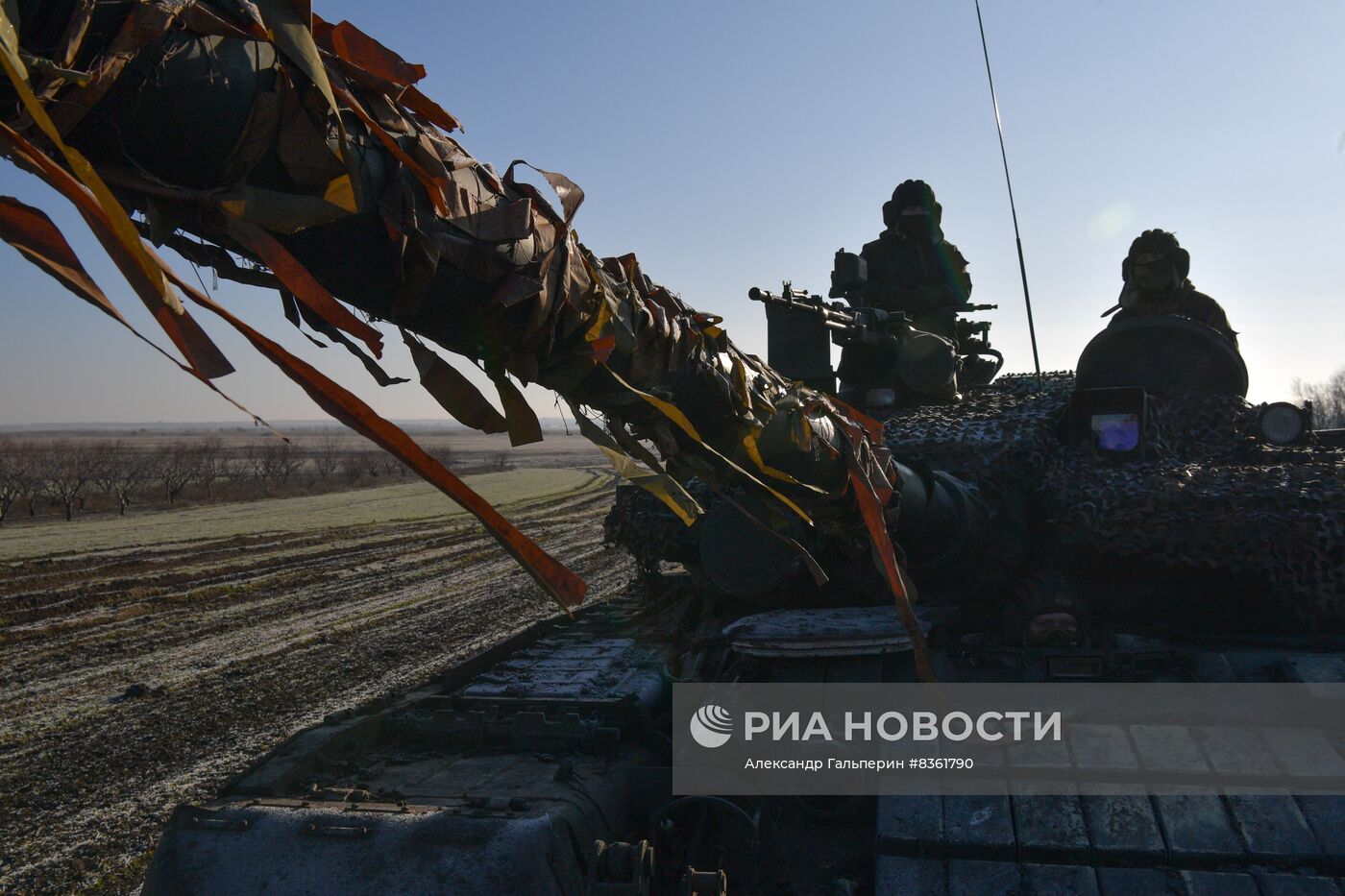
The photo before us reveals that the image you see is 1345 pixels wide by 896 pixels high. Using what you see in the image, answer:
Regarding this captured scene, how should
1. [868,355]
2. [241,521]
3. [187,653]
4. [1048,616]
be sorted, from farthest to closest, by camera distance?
[241,521] → [187,653] → [868,355] → [1048,616]

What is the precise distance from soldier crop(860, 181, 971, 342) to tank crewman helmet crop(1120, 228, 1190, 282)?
5.18 ft

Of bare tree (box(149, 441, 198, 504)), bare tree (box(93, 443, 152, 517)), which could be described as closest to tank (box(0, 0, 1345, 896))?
bare tree (box(93, 443, 152, 517))

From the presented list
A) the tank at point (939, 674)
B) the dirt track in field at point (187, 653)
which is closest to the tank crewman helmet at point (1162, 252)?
the tank at point (939, 674)

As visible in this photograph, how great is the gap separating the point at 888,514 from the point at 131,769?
727cm

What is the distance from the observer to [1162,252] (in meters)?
6.51

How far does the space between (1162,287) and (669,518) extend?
3.59 metres

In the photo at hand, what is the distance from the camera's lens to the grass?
22.0 meters

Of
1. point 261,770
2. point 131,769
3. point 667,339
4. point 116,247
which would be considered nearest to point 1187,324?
point 667,339

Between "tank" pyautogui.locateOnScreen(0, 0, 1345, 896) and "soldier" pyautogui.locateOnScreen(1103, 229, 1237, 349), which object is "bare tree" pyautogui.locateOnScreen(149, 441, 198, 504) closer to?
"tank" pyautogui.locateOnScreen(0, 0, 1345, 896)

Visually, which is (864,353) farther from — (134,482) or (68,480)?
(134,482)

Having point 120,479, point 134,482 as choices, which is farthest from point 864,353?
point 120,479

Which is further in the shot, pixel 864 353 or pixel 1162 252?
pixel 864 353

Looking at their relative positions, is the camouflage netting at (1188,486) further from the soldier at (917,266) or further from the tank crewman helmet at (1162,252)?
the soldier at (917,266)

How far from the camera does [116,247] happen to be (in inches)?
56.2
